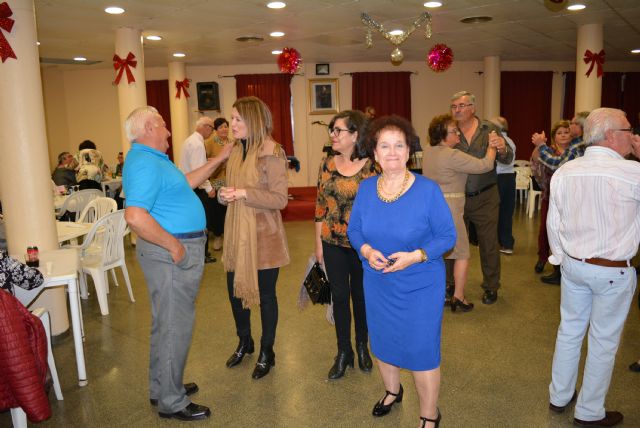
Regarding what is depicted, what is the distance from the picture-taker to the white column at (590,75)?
7.49 m

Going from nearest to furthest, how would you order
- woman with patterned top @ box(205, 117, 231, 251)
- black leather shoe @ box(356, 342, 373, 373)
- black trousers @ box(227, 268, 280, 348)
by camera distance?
black trousers @ box(227, 268, 280, 348) → black leather shoe @ box(356, 342, 373, 373) → woman with patterned top @ box(205, 117, 231, 251)

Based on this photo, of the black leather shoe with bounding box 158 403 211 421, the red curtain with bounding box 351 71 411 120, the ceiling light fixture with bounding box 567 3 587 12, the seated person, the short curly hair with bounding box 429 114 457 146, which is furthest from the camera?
the red curtain with bounding box 351 71 411 120

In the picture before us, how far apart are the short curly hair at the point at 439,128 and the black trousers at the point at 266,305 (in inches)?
63.3

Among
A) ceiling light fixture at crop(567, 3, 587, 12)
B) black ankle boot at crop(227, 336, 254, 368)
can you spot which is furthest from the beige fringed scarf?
ceiling light fixture at crop(567, 3, 587, 12)

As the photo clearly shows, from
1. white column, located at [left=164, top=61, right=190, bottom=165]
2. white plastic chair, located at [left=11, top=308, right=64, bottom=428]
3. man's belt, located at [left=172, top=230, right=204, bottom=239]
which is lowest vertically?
white plastic chair, located at [left=11, top=308, right=64, bottom=428]

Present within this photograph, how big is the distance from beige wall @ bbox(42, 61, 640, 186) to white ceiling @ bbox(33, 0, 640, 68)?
0.86 meters

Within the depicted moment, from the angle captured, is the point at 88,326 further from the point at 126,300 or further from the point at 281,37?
the point at 281,37

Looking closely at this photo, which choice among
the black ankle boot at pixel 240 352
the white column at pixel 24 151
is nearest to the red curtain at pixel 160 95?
the white column at pixel 24 151

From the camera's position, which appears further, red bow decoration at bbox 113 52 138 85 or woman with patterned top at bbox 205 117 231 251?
red bow decoration at bbox 113 52 138 85

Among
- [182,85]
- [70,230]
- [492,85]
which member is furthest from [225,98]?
[70,230]

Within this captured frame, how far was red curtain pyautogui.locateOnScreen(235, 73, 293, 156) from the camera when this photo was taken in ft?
36.5

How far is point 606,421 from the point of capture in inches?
105

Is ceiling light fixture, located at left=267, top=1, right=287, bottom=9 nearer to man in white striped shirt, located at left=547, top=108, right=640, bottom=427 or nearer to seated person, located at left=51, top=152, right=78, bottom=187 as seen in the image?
man in white striped shirt, located at left=547, top=108, right=640, bottom=427

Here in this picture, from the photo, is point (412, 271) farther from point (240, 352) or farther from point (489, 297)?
point (489, 297)
